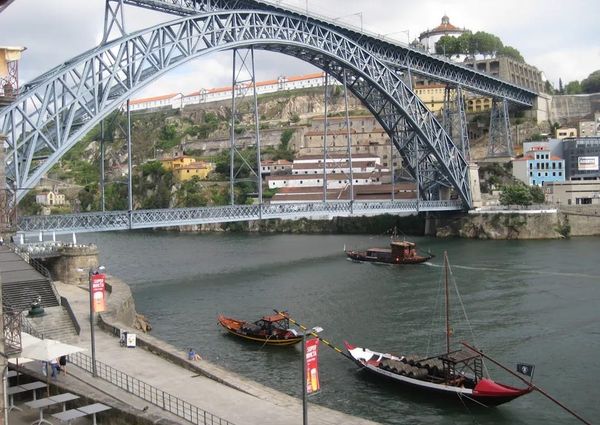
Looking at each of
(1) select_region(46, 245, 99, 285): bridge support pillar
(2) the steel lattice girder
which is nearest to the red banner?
(1) select_region(46, 245, 99, 285): bridge support pillar

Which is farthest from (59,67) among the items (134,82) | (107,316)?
(107,316)

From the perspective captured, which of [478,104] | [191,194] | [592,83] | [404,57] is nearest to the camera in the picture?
[404,57]

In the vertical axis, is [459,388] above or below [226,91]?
below

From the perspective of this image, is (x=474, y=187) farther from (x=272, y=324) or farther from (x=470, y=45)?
(x=272, y=324)

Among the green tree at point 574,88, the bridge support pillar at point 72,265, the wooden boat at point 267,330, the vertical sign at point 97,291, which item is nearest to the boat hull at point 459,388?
the wooden boat at point 267,330

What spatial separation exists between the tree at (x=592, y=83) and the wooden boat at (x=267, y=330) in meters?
103

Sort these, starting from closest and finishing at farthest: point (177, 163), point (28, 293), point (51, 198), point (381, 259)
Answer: point (28, 293)
point (381, 259)
point (177, 163)
point (51, 198)

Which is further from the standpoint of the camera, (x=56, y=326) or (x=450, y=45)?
(x=450, y=45)

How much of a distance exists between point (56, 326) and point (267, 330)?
344 inches

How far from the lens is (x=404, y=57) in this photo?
67.2 metres

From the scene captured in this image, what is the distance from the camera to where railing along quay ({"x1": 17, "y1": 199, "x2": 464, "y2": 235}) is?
37.1 metres

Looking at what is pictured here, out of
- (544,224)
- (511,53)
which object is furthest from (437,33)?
(544,224)

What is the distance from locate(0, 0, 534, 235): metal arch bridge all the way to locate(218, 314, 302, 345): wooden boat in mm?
12631

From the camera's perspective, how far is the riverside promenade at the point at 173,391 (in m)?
16.2
